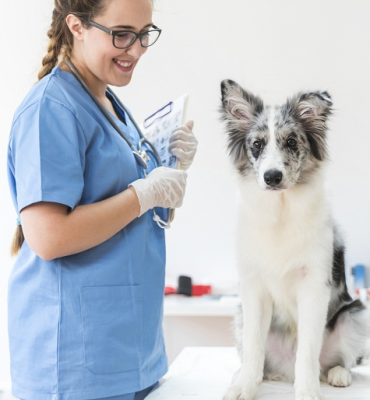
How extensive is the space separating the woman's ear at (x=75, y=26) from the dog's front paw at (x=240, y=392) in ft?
3.62

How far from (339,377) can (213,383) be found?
41cm

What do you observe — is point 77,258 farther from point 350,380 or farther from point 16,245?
point 350,380

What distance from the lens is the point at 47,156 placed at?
4.71 ft

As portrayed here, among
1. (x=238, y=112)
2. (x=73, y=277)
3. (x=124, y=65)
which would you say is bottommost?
(x=73, y=277)

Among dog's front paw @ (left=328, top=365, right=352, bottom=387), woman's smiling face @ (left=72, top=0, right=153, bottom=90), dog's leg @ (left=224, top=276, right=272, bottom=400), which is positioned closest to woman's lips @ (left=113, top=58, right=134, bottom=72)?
woman's smiling face @ (left=72, top=0, right=153, bottom=90)

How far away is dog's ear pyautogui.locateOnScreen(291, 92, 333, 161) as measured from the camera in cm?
175

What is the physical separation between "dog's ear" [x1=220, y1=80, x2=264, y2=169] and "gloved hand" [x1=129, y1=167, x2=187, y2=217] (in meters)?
0.21

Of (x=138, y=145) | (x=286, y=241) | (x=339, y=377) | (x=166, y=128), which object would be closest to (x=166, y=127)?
(x=166, y=128)

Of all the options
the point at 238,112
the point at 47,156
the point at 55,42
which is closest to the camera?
the point at 47,156

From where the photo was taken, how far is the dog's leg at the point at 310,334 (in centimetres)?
153

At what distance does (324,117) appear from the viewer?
1775 millimetres

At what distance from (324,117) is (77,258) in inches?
34.9

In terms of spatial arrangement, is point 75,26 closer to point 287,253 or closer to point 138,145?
point 138,145

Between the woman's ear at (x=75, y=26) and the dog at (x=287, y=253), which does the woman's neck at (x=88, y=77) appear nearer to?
the woman's ear at (x=75, y=26)
